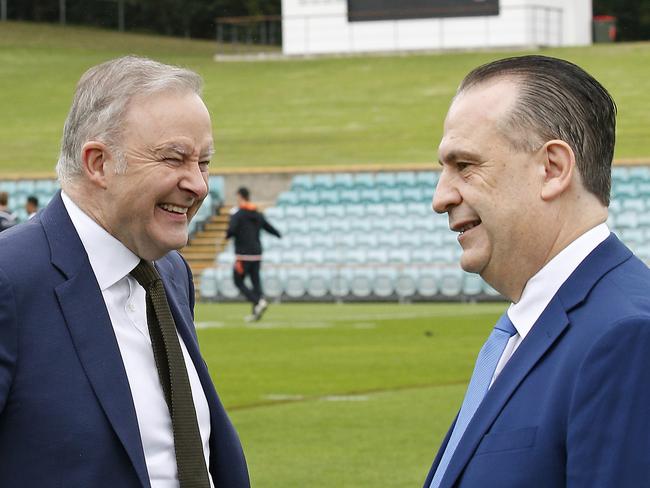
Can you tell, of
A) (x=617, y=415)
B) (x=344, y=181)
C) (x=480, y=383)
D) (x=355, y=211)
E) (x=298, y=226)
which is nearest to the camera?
(x=617, y=415)

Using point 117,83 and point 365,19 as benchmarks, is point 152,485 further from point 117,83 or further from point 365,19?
point 365,19

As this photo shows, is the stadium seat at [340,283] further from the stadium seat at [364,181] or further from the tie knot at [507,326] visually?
the tie knot at [507,326]

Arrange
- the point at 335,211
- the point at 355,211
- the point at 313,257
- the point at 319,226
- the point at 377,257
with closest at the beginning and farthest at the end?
1. the point at 377,257
2. the point at 313,257
3. the point at 319,226
4. the point at 355,211
5. the point at 335,211

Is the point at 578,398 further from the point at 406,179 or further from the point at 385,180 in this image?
the point at 385,180

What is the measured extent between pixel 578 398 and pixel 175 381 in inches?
47.4

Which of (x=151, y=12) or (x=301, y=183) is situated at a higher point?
(x=151, y=12)

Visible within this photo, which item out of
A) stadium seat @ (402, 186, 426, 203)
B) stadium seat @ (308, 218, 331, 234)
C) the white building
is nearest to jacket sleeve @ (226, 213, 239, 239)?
stadium seat @ (308, 218, 331, 234)

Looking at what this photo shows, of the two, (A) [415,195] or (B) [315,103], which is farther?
(B) [315,103]

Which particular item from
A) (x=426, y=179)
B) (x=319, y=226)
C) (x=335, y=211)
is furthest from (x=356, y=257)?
(x=426, y=179)

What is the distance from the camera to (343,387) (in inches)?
541

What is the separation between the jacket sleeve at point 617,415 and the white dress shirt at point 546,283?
28 cm

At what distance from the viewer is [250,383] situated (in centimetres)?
1409

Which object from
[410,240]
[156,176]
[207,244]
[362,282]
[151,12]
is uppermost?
[156,176]

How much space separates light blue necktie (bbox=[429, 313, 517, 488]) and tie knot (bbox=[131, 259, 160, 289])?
918mm
